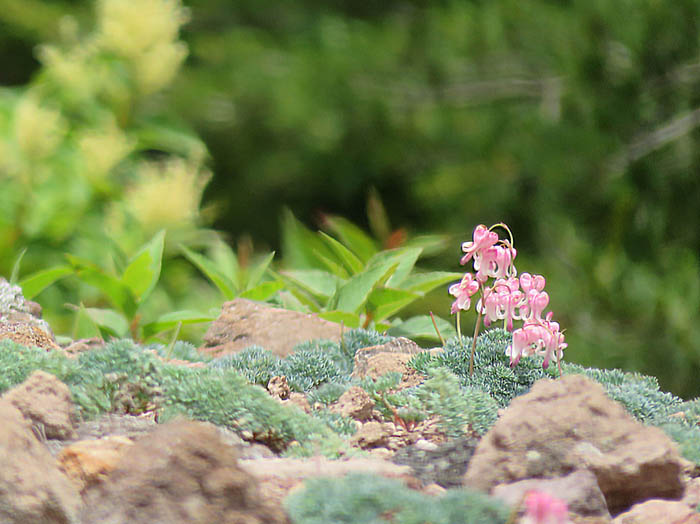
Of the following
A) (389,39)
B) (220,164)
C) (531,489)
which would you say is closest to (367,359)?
(531,489)

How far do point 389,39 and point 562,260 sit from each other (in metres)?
3.65

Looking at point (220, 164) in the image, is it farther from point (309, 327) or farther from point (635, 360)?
point (309, 327)

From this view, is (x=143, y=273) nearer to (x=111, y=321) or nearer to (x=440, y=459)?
(x=111, y=321)

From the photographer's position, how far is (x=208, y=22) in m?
9.81

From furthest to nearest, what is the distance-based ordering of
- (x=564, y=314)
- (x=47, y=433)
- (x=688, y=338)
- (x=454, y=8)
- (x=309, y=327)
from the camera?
(x=454, y=8), (x=564, y=314), (x=688, y=338), (x=309, y=327), (x=47, y=433)

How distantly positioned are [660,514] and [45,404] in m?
1.27

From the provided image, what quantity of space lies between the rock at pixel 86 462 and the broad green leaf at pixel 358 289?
4.39 feet

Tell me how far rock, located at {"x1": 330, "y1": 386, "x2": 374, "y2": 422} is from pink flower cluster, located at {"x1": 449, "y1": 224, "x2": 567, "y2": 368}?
1.18 ft

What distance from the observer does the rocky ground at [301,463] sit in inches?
53.6

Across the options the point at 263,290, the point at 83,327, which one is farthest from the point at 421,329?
the point at 83,327

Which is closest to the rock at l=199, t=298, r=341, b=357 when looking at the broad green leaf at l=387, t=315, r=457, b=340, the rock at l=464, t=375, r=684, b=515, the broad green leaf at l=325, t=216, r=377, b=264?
the broad green leaf at l=387, t=315, r=457, b=340

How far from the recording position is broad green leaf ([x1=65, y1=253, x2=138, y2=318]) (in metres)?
2.82

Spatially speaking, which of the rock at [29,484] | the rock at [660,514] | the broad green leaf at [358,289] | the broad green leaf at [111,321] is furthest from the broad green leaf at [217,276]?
the rock at [660,514]

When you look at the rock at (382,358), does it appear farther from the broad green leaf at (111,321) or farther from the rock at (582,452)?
the broad green leaf at (111,321)
